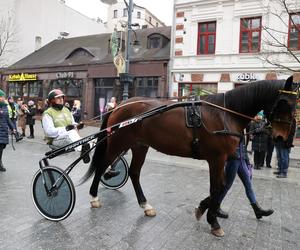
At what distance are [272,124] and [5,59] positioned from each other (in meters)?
33.2

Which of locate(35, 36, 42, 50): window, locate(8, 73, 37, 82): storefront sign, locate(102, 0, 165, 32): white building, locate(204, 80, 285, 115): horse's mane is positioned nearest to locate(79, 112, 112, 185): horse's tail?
locate(204, 80, 285, 115): horse's mane

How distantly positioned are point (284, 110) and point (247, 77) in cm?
1426

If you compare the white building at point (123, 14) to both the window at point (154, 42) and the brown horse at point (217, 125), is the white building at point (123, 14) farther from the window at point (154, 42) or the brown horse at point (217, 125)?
the brown horse at point (217, 125)

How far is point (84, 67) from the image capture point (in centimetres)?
2355

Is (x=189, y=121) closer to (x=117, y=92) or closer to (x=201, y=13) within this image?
(x=201, y=13)

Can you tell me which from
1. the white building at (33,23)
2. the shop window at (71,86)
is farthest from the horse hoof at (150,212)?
the white building at (33,23)

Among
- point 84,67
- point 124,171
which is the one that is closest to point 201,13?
point 84,67

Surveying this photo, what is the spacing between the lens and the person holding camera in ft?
14.9

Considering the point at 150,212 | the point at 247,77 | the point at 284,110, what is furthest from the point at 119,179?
the point at 247,77

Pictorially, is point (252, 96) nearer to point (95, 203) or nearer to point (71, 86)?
point (95, 203)

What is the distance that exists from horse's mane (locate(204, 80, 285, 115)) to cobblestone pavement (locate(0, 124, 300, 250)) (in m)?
1.58

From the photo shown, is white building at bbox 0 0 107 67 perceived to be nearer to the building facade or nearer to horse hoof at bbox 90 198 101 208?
the building facade

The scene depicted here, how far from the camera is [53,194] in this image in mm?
4223

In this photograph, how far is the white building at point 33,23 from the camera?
32469 millimetres
